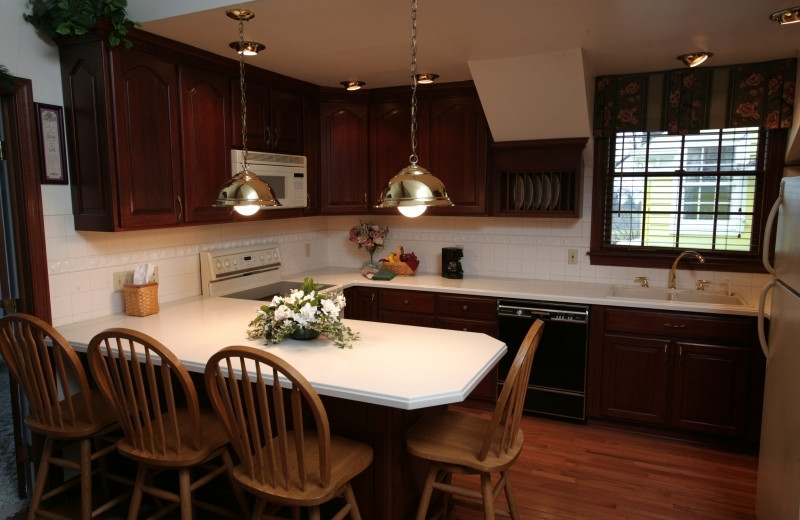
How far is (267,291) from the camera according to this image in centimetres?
388

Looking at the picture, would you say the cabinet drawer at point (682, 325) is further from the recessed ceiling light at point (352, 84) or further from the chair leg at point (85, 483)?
the chair leg at point (85, 483)

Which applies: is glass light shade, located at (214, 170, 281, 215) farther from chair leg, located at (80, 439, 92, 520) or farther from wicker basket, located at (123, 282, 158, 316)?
chair leg, located at (80, 439, 92, 520)

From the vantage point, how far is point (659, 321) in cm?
327

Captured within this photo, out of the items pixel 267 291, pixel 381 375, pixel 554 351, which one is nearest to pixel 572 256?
pixel 554 351

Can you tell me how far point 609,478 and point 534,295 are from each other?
44.3 inches

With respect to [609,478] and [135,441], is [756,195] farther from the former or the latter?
[135,441]

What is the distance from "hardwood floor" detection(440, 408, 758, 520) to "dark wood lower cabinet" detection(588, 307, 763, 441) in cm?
16

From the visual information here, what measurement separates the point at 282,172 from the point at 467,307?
5.01ft

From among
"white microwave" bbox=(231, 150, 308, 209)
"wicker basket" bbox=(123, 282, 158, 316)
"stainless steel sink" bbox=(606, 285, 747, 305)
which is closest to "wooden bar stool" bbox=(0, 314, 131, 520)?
"wicker basket" bbox=(123, 282, 158, 316)

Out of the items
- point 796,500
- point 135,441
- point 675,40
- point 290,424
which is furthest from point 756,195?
point 135,441

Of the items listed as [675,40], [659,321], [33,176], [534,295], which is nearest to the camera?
[33,176]

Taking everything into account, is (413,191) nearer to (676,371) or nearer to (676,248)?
(676,371)

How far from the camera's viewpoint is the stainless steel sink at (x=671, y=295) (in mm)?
3457

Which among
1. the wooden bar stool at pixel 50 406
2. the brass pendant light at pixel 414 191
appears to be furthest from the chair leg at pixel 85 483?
the brass pendant light at pixel 414 191
